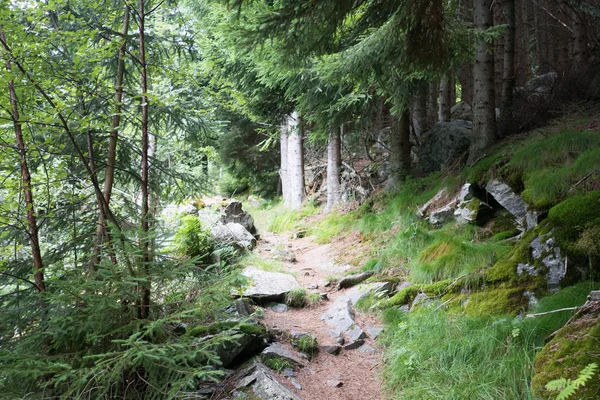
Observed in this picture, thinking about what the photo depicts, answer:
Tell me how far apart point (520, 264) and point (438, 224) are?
2.61 metres

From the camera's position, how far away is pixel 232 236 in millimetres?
8758

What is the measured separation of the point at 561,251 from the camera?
379cm

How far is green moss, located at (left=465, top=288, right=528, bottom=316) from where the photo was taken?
3809 mm

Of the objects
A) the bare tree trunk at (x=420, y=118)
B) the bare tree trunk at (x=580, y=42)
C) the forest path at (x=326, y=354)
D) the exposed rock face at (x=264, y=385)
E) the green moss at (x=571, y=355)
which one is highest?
the bare tree trunk at (x=580, y=42)

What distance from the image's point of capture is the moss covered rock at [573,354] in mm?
2293

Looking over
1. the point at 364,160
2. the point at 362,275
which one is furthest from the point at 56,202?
the point at 364,160

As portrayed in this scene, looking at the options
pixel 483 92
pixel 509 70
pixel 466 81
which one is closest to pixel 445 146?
pixel 483 92

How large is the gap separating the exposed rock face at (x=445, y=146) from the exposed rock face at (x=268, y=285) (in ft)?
14.0

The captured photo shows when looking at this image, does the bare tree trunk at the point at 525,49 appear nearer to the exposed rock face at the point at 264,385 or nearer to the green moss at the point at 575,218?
the green moss at the point at 575,218

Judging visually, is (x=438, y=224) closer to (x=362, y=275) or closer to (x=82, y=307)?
(x=362, y=275)

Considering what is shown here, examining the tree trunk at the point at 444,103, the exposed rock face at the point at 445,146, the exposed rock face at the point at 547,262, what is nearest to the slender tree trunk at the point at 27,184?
the exposed rock face at the point at 547,262

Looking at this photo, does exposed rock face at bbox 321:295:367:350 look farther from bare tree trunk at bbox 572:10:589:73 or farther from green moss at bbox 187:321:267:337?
bare tree trunk at bbox 572:10:589:73

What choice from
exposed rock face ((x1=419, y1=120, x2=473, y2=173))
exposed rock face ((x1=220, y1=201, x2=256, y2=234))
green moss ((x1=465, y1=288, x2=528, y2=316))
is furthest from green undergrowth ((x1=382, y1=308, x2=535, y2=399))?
exposed rock face ((x1=220, y1=201, x2=256, y2=234))

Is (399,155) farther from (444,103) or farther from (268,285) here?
(268,285)
